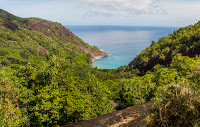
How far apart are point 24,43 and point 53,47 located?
110 ft

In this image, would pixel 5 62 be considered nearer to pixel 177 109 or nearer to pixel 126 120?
pixel 126 120

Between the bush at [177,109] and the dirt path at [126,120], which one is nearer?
the bush at [177,109]

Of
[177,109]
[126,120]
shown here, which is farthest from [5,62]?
[177,109]

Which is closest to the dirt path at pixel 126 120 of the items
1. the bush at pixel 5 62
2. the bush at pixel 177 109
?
the bush at pixel 177 109

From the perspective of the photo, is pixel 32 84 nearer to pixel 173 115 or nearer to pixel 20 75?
pixel 20 75

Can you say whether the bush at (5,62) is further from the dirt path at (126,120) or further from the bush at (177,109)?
the bush at (177,109)

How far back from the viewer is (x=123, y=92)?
30.7 meters

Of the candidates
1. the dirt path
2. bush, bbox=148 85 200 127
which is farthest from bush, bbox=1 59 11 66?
bush, bbox=148 85 200 127

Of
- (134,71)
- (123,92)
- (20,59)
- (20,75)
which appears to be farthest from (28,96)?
(20,59)

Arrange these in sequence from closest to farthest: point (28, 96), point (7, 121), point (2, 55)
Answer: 1. point (7, 121)
2. point (28, 96)
3. point (2, 55)

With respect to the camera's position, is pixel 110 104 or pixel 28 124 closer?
pixel 28 124

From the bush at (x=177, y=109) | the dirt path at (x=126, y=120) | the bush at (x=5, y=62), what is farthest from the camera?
the bush at (x=5, y=62)

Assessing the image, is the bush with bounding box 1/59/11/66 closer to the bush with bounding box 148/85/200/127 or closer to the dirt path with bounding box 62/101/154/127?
the dirt path with bounding box 62/101/154/127

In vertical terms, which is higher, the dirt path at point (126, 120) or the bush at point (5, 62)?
the dirt path at point (126, 120)
